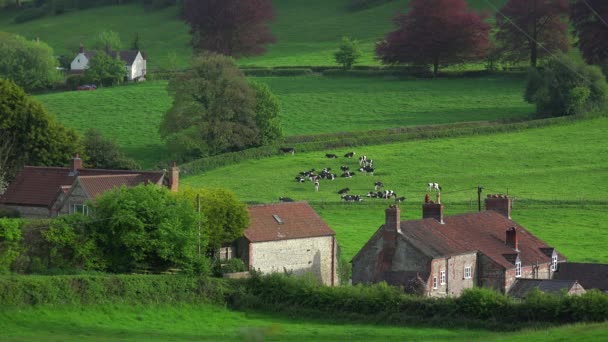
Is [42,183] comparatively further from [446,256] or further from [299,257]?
[446,256]

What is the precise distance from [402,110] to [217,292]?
67.5 m

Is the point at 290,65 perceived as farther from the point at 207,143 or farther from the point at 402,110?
the point at 207,143

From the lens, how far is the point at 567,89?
374ft

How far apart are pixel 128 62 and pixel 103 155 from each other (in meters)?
55.4

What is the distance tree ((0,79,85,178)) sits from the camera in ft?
289

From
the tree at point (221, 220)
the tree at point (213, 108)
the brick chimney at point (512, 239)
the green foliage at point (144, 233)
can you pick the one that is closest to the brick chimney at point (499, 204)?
the brick chimney at point (512, 239)

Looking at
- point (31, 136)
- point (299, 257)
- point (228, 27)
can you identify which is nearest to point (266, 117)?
point (31, 136)

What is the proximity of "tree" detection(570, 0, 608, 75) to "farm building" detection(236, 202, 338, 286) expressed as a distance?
202 feet

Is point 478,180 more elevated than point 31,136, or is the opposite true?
point 31,136

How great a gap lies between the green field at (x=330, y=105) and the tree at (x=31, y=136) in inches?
632

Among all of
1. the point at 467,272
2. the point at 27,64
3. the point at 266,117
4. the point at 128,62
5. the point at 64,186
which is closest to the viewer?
the point at 467,272

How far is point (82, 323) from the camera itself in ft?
161

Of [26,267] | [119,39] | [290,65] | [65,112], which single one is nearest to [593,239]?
[26,267]

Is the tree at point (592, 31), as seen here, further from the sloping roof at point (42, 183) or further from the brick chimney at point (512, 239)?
the sloping roof at point (42, 183)
